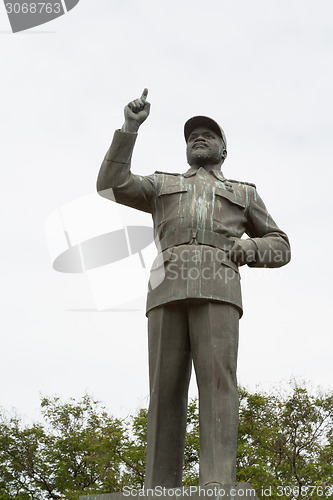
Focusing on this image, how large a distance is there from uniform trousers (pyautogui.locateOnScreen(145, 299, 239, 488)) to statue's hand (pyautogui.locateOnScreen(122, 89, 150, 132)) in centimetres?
166

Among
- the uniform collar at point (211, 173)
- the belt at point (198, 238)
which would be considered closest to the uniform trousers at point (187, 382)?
the belt at point (198, 238)

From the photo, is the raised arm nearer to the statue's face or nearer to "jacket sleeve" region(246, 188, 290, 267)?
the statue's face

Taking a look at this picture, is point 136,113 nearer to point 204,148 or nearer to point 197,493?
point 204,148

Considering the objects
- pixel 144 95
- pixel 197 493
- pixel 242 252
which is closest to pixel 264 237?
pixel 242 252

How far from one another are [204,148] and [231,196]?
2.04 ft

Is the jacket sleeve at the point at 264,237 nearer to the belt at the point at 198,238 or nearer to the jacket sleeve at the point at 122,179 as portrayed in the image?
the belt at the point at 198,238

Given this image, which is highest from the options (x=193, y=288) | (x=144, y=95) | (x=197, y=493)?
(x=144, y=95)

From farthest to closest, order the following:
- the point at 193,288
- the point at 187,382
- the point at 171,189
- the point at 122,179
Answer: the point at 171,189 < the point at 122,179 < the point at 187,382 < the point at 193,288

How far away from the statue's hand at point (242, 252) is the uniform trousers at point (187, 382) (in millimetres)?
475

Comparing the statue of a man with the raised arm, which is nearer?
the statue of a man

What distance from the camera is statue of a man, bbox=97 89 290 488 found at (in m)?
6.59

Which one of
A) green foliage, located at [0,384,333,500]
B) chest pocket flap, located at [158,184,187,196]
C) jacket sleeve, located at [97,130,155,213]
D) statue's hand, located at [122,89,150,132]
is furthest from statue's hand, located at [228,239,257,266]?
→ green foliage, located at [0,384,333,500]

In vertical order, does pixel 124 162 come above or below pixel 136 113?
below

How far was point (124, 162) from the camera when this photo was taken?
23.2ft
